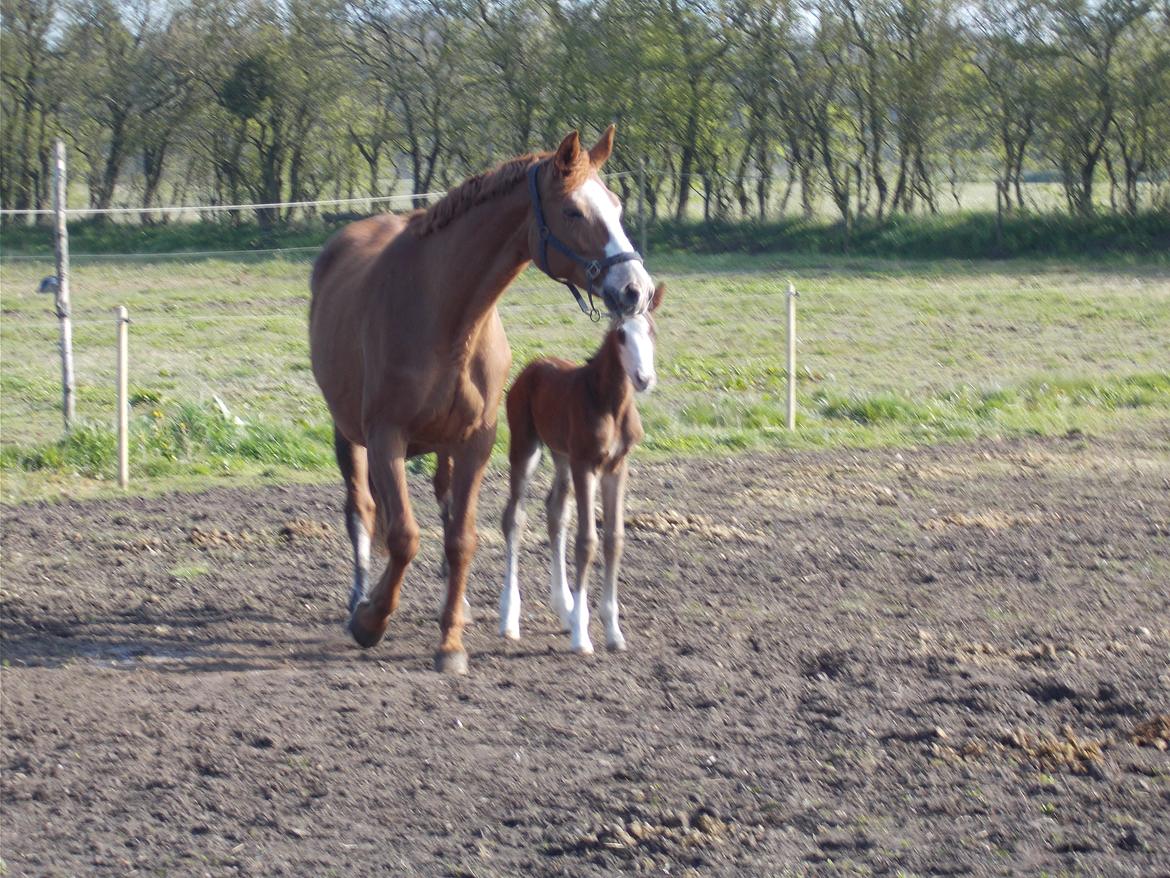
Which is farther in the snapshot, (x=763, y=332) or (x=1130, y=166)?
(x=1130, y=166)

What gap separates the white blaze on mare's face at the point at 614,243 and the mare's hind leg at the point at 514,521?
1.62 metres

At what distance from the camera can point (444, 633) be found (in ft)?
19.3

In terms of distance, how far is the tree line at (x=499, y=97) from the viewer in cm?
2955

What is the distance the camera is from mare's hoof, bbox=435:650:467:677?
5.75 m

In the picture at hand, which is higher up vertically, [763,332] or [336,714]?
[763,332]

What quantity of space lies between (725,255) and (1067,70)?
7.80m

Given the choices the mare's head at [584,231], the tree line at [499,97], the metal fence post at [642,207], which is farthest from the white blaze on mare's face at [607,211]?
the tree line at [499,97]

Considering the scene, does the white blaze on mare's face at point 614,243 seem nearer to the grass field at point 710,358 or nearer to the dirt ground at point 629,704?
the dirt ground at point 629,704

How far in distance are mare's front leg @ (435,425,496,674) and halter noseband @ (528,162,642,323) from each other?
945mm

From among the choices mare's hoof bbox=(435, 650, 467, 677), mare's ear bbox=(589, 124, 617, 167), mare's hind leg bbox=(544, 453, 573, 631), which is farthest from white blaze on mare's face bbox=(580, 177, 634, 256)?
mare's hoof bbox=(435, 650, 467, 677)

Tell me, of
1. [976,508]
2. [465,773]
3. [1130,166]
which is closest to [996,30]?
[1130,166]

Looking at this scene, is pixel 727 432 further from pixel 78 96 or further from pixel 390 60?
pixel 78 96

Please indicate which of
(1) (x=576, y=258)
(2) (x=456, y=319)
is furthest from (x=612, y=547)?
(1) (x=576, y=258)

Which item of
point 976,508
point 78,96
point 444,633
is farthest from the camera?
point 78,96
